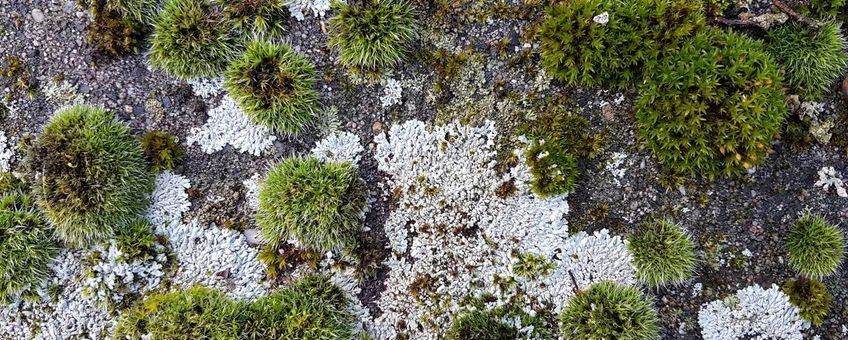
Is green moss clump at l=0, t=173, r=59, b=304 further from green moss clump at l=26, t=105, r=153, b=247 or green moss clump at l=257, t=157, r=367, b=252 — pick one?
green moss clump at l=257, t=157, r=367, b=252

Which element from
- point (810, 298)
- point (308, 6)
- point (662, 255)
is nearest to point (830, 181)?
point (810, 298)

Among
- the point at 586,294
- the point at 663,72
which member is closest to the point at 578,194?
the point at 586,294

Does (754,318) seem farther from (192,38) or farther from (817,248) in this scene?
(192,38)

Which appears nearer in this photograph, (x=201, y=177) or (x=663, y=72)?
(x=663, y=72)

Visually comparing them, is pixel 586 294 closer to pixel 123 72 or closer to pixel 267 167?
pixel 267 167

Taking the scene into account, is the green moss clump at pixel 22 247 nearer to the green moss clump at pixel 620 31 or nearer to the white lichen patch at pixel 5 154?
the white lichen patch at pixel 5 154

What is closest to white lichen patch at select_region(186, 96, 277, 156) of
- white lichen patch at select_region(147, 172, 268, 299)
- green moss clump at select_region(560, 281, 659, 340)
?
white lichen patch at select_region(147, 172, 268, 299)
